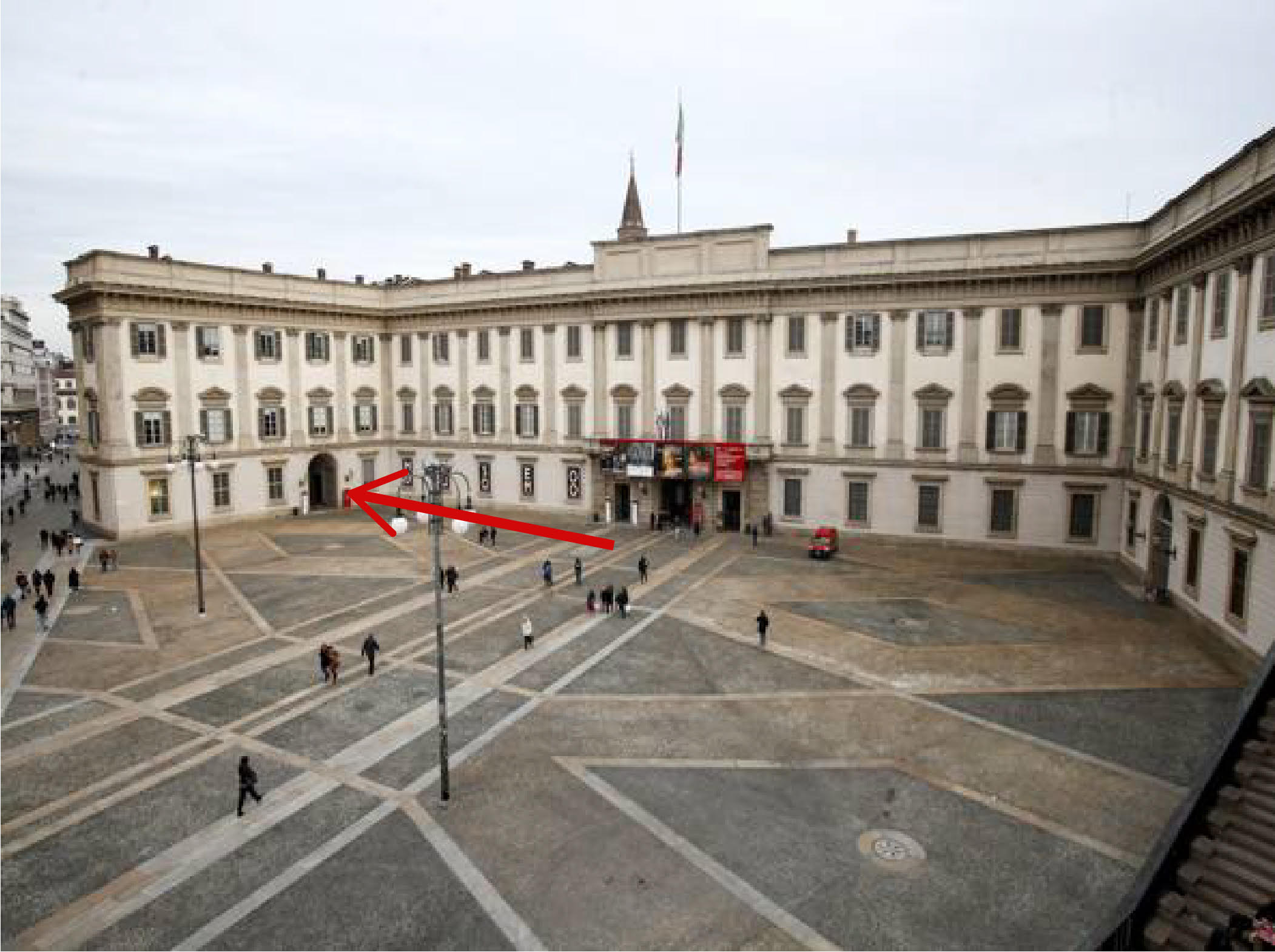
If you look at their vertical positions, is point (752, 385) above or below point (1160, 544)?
above

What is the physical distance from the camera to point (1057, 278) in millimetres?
36562

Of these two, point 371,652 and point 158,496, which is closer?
point 371,652

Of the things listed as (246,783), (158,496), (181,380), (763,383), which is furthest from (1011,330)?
(158,496)

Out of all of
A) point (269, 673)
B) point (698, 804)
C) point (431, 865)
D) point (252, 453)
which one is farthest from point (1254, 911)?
point (252, 453)

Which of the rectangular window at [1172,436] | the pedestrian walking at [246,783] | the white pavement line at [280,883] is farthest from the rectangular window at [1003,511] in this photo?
the pedestrian walking at [246,783]

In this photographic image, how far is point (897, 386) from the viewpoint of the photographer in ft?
133

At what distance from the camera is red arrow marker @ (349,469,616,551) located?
19031 mm

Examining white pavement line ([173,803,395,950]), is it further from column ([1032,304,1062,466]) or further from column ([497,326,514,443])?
column ([497,326,514,443])

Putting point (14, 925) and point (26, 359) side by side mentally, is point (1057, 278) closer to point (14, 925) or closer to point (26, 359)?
point (14, 925)

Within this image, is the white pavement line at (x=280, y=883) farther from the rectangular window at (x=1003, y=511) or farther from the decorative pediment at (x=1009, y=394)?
the decorative pediment at (x=1009, y=394)

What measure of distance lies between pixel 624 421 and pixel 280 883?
36.2 meters

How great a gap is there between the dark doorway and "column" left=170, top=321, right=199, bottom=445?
31302mm

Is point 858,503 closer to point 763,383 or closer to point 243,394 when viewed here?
point 763,383

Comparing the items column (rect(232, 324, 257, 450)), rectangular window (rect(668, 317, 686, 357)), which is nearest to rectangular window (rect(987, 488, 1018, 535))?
rectangular window (rect(668, 317, 686, 357))
